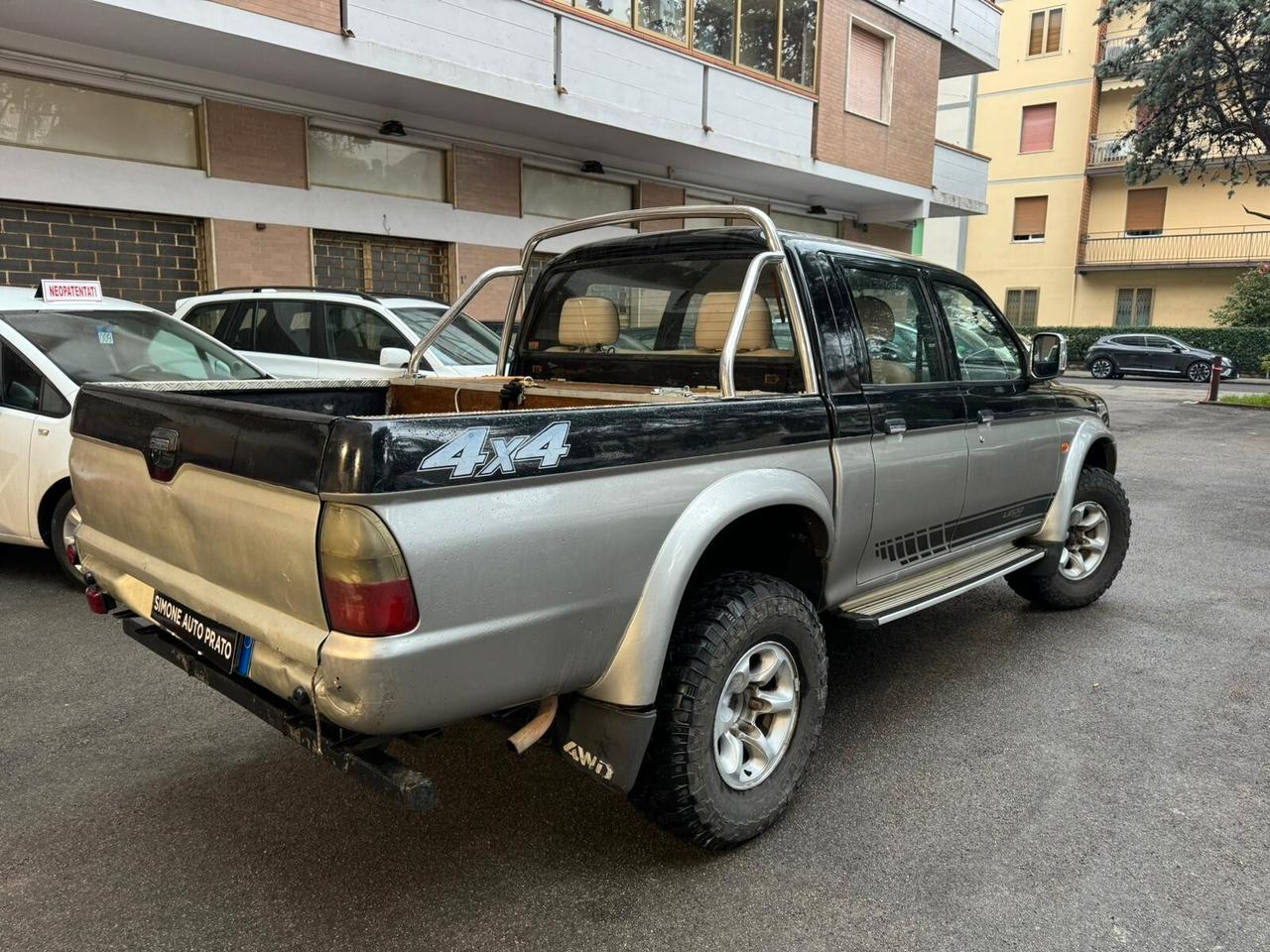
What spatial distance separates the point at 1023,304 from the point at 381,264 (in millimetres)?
29385

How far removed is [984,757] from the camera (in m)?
3.38

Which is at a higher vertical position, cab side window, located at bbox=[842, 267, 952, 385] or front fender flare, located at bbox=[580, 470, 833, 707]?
cab side window, located at bbox=[842, 267, 952, 385]

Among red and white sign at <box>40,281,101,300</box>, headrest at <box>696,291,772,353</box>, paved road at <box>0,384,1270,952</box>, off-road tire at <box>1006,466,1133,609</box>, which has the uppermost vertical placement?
red and white sign at <box>40,281,101,300</box>

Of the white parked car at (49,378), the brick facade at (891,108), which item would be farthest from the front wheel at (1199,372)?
the white parked car at (49,378)

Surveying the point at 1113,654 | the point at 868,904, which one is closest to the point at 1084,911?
the point at 868,904

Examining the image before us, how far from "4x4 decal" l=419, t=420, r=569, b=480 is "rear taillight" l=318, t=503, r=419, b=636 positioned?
0.18m

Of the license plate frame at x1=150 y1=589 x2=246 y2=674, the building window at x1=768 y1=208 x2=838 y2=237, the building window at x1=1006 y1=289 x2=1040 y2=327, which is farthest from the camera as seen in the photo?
the building window at x1=1006 y1=289 x2=1040 y2=327

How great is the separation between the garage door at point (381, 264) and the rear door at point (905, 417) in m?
8.13

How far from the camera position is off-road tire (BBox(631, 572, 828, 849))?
101 inches

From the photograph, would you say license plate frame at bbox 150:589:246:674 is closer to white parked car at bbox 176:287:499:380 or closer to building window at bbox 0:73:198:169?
white parked car at bbox 176:287:499:380

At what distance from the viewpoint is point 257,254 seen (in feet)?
32.8

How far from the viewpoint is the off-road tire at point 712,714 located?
8.39 feet

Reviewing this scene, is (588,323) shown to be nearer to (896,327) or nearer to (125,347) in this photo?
(896,327)

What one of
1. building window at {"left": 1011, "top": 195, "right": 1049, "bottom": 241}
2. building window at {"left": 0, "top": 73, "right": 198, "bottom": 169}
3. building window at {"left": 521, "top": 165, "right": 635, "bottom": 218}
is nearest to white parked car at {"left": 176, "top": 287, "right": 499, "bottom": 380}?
building window at {"left": 0, "top": 73, "right": 198, "bottom": 169}
